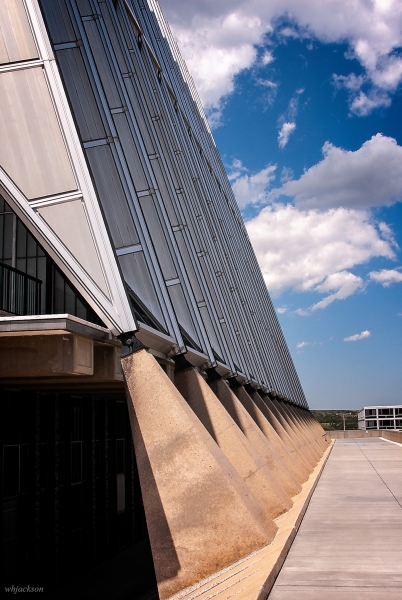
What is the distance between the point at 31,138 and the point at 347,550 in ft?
30.6

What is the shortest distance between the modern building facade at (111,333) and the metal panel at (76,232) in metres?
0.03

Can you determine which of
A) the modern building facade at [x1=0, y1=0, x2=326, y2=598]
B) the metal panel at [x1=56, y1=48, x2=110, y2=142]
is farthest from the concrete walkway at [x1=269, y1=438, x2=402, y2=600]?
the metal panel at [x1=56, y1=48, x2=110, y2=142]

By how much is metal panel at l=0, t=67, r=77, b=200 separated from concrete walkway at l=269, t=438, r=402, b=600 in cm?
764

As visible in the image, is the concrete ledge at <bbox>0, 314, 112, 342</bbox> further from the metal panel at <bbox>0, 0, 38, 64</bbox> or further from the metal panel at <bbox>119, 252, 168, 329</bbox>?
the metal panel at <bbox>0, 0, 38, 64</bbox>

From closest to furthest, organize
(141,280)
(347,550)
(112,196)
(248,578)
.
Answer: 1. (248,578)
2. (347,550)
3. (141,280)
4. (112,196)

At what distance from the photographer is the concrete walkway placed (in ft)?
25.7

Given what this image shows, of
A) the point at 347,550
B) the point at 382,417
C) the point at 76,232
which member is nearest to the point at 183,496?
the point at 347,550

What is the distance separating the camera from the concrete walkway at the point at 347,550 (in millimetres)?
7836

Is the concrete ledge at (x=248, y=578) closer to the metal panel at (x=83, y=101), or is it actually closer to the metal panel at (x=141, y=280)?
the metal panel at (x=141, y=280)

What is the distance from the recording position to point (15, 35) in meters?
12.8

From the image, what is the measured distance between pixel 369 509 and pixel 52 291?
32.6 ft

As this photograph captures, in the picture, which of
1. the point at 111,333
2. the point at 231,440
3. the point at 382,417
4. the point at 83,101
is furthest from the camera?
the point at 382,417

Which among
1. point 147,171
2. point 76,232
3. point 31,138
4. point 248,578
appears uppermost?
point 147,171

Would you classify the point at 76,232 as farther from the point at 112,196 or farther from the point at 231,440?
the point at 231,440
